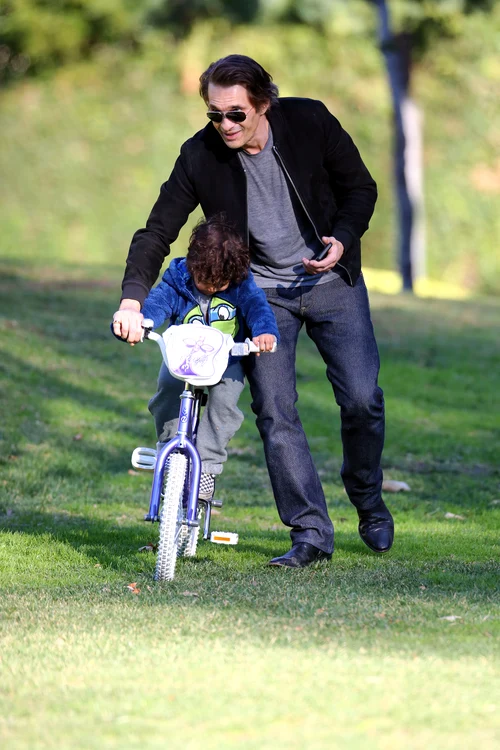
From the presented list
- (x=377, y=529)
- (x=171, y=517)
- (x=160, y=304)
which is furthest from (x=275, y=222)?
(x=377, y=529)

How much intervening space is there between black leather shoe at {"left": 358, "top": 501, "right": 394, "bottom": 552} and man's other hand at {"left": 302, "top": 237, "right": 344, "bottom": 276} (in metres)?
1.39

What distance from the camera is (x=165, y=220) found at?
5.23m

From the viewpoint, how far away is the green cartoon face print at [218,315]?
16.9 ft

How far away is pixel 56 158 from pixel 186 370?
820 inches

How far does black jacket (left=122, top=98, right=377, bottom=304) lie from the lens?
16.8 feet

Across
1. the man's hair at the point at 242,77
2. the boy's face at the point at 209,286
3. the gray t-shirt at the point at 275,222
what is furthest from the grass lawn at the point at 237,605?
the man's hair at the point at 242,77

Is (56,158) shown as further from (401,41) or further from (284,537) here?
(284,537)

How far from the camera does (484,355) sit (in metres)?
14.7

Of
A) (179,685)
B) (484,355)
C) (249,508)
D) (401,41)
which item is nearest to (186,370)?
(179,685)

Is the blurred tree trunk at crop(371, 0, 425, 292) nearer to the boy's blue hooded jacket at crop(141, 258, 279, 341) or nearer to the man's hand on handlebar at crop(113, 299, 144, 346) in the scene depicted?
the boy's blue hooded jacket at crop(141, 258, 279, 341)

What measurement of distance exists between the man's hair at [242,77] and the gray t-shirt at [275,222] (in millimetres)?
259

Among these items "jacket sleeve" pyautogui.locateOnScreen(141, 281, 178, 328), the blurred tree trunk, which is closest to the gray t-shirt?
"jacket sleeve" pyautogui.locateOnScreen(141, 281, 178, 328)

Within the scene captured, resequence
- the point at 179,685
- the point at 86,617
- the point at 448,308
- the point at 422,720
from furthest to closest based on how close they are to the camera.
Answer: the point at 448,308
the point at 86,617
the point at 179,685
the point at 422,720

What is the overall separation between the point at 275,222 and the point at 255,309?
453 millimetres
